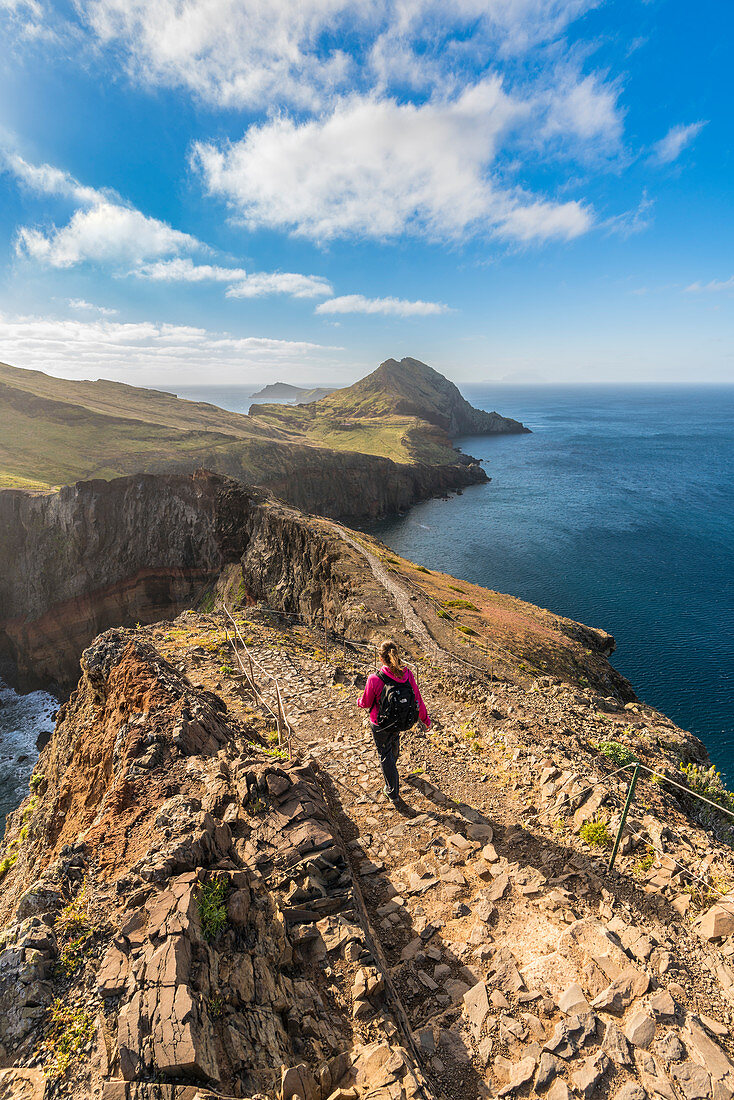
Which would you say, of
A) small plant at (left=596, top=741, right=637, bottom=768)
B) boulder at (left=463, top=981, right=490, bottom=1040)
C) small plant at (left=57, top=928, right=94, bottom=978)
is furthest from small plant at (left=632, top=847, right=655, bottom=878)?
small plant at (left=57, top=928, right=94, bottom=978)

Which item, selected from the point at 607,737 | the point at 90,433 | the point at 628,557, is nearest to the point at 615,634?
the point at 628,557

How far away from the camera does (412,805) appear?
1090 cm

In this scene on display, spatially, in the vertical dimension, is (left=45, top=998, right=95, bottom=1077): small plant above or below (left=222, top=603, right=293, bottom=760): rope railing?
above

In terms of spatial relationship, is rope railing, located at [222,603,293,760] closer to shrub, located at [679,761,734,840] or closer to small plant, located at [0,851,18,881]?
small plant, located at [0,851,18,881]

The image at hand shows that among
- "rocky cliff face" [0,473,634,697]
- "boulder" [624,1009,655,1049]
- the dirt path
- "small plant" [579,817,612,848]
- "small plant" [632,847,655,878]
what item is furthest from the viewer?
"rocky cliff face" [0,473,634,697]

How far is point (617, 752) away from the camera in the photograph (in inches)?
512

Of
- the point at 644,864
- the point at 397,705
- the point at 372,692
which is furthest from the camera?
the point at 372,692

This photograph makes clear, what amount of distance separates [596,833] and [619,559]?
72.1 meters

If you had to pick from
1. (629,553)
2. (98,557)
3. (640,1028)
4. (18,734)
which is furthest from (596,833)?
(629,553)

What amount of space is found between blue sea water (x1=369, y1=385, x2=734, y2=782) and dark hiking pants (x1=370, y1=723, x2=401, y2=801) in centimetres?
3492

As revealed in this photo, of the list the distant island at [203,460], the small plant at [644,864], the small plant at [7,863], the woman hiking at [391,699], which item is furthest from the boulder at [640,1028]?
the distant island at [203,460]

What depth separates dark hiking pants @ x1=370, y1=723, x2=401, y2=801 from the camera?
33.6ft

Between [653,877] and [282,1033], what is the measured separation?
6.35m

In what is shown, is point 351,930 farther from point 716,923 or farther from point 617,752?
point 617,752
